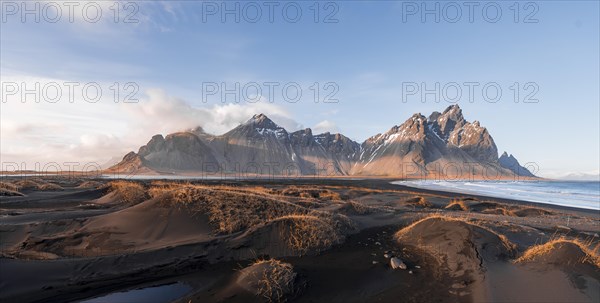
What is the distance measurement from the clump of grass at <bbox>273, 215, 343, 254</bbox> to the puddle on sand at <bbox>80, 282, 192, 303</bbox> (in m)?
4.70

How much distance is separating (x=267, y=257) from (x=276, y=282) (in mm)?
3604

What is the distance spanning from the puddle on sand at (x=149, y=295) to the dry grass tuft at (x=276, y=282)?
240cm

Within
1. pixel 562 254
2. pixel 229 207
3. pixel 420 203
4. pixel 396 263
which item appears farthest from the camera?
pixel 420 203

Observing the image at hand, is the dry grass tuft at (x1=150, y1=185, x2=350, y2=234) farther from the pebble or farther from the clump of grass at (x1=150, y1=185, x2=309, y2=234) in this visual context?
the pebble

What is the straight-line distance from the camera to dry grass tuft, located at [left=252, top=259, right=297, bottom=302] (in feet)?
29.0

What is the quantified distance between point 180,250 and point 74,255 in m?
4.03

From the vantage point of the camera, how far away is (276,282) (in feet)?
29.8

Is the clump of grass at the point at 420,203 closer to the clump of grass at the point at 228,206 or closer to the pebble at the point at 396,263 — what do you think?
the clump of grass at the point at 228,206

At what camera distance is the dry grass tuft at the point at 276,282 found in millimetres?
8829

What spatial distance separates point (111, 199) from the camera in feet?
87.2

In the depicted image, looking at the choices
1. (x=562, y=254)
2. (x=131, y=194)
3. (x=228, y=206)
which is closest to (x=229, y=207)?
(x=228, y=206)

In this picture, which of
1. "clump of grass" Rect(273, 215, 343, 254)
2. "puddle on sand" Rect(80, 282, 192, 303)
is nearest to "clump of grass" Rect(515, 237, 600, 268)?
"clump of grass" Rect(273, 215, 343, 254)

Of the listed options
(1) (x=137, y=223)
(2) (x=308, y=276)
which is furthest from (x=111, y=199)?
(2) (x=308, y=276)

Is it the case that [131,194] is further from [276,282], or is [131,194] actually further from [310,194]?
[276,282]
